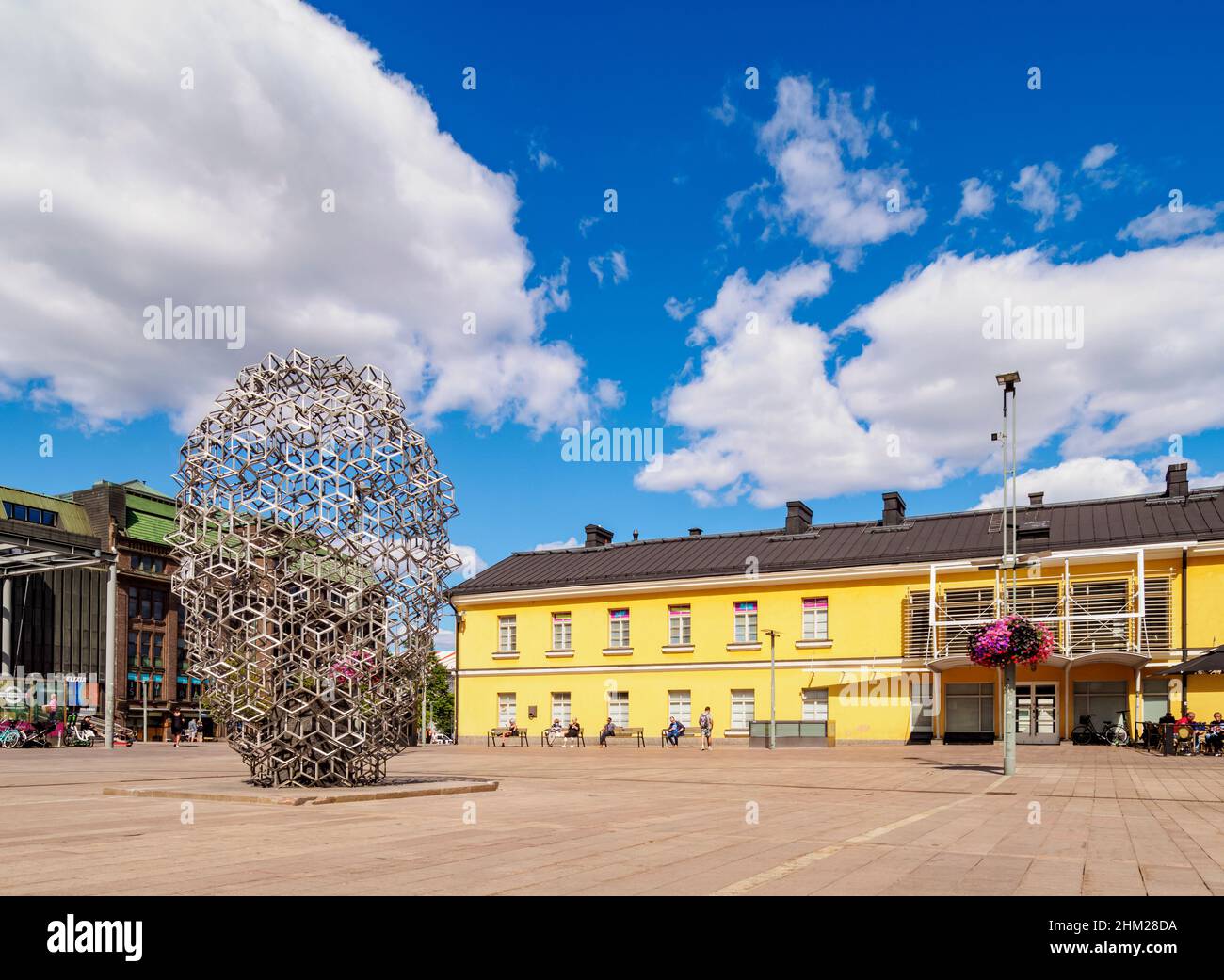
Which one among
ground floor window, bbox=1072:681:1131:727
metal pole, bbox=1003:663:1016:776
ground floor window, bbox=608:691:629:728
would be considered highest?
metal pole, bbox=1003:663:1016:776

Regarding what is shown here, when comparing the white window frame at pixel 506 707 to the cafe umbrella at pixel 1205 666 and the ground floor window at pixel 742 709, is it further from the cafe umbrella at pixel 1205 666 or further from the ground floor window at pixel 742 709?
the cafe umbrella at pixel 1205 666

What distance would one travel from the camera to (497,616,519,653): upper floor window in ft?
166

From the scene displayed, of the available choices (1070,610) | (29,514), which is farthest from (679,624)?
(29,514)

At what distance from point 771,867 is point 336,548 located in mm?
8155

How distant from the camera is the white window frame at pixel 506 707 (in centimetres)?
5022

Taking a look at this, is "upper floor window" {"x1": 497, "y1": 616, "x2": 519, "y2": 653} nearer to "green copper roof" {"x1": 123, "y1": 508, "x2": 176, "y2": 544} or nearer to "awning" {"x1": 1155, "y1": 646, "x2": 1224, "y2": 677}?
"green copper roof" {"x1": 123, "y1": 508, "x2": 176, "y2": 544}

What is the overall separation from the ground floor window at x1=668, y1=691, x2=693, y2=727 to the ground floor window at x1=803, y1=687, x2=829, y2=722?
542cm

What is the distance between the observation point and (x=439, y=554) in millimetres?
15367

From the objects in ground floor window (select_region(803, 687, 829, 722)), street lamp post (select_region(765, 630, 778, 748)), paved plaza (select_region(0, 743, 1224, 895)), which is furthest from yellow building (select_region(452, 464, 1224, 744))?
paved plaza (select_region(0, 743, 1224, 895))

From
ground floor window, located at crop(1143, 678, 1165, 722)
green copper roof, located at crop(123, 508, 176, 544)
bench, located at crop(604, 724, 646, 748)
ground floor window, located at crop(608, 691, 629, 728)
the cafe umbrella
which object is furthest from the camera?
green copper roof, located at crop(123, 508, 176, 544)

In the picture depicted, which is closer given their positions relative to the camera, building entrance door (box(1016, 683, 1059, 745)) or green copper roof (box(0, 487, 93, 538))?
building entrance door (box(1016, 683, 1059, 745))

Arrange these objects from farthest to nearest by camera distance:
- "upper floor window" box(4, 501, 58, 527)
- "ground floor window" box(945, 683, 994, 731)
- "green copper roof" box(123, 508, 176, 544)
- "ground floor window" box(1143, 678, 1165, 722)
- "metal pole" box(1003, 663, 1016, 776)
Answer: "green copper roof" box(123, 508, 176, 544) → "upper floor window" box(4, 501, 58, 527) → "ground floor window" box(945, 683, 994, 731) → "ground floor window" box(1143, 678, 1165, 722) → "metal pole" box(1003, 663, 1016, 776)

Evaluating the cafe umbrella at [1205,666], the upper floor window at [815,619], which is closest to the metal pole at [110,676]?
the upper floor window at [815,619]
